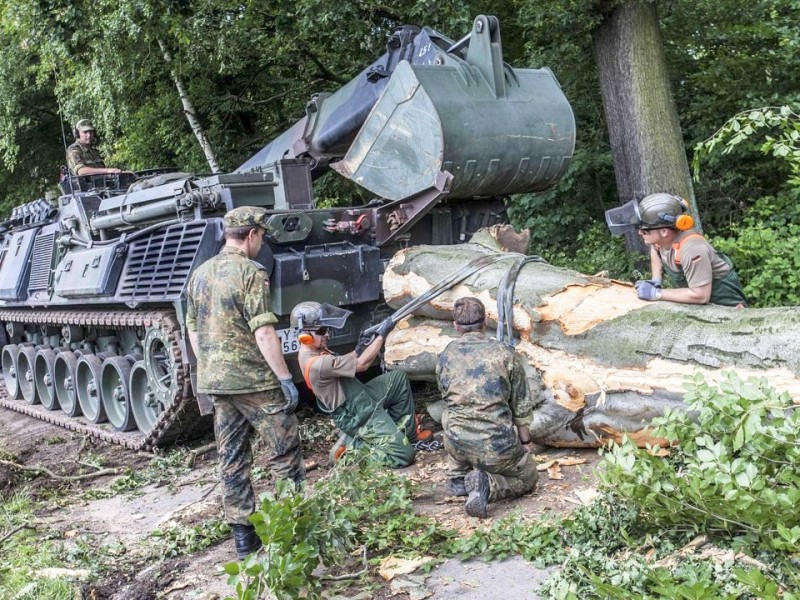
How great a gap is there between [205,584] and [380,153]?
3.77 metres

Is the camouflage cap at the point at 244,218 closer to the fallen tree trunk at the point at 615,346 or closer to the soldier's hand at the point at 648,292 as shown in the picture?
the fallen tree trunk at the point at 615,346

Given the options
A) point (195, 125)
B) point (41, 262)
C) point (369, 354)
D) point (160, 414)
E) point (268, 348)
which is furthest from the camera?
point (195, 125)

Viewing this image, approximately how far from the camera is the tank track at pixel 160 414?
7.02 meters

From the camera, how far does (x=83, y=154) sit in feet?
35.4

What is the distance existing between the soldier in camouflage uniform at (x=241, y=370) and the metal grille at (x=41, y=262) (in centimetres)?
537

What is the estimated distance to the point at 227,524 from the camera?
5156 millimetres

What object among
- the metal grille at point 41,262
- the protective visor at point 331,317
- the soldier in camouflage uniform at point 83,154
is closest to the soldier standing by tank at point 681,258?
the protective visor at point 331,317

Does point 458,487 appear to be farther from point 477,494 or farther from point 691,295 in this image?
point 691,295

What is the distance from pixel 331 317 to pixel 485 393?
1727 mm

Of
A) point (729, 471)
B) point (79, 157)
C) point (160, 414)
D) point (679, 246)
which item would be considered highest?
point (79, 157)

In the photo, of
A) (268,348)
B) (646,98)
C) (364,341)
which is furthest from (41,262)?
(646,98)

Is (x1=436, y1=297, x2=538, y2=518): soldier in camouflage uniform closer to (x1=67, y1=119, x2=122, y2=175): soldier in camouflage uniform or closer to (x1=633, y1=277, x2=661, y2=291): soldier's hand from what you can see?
(x1=633, y1=277, x2=661, y2=291): soldier's hand

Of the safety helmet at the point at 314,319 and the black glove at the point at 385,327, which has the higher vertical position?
the safety helmet at the point at 314,319

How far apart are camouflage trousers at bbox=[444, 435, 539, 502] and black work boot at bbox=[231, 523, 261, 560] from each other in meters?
1.21
